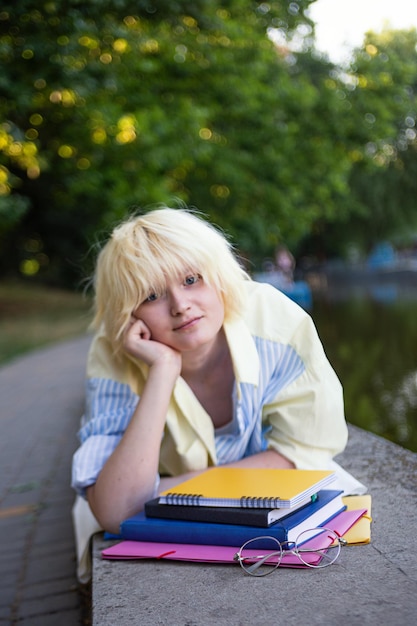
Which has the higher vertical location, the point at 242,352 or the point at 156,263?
the point at 156,263

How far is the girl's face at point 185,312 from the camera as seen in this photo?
2674 millimetres

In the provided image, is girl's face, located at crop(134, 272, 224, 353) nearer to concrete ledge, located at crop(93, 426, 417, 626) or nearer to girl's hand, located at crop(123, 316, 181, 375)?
girl's hand, located at crop(123, 316, 181, 375)

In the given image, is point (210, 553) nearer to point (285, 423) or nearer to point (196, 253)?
point (285, 423)

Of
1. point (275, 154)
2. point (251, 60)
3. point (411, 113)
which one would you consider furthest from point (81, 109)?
point (411, 113)

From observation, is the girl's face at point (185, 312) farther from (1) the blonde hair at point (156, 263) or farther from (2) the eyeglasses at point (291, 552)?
(2) the eyeglasses at point (291, 552)

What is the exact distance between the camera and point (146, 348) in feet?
9.03

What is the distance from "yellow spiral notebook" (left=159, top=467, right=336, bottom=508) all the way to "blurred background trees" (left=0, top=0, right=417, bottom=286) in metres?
7.92

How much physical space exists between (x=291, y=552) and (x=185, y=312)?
0.89 meters

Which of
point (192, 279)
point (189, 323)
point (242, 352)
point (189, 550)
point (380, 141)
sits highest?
point (380, 141)

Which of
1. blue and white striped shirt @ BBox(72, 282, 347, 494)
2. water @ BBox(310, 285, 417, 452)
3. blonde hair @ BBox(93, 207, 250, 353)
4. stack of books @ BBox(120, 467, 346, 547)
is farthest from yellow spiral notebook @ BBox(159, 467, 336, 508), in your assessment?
water @ BBox(310, 285, 417, 452)

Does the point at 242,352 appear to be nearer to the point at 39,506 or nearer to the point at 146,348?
the point at 146,348

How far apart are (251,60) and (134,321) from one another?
667 inches

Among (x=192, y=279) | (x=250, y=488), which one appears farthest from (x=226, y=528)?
(x=192, y=279)

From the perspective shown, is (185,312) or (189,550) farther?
(185,312)
